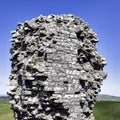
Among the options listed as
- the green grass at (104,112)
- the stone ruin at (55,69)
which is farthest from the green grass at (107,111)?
the stone ruin at (55,69)

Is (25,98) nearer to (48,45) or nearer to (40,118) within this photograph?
(40,118)

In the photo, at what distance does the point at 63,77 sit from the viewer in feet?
50.7

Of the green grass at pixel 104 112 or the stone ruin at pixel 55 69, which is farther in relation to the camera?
the green grass at pixel 104 112

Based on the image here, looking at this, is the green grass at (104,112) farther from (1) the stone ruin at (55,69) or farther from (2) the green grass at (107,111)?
(1) the stone ruin at (55,69)

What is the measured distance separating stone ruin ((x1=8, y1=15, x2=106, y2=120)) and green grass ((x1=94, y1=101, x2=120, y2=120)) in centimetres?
2765

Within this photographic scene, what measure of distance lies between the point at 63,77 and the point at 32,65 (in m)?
1.41

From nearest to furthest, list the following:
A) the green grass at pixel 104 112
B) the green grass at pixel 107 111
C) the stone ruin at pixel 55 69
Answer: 1. the stone ruin at pixel 55 69
2. the green grass at pixel 107 111
3. the green grass at pixel 104 112

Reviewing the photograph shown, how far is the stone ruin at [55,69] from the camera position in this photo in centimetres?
1508

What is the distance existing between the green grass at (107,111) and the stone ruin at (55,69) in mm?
27650

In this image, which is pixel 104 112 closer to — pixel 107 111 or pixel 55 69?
pixel 107 111


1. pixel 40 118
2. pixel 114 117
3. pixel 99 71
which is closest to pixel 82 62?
pixel 99 71

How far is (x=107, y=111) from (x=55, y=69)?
32953mm

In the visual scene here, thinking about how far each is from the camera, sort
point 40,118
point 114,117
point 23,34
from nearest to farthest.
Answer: point 40,118 → point 23,34 → point 114,117

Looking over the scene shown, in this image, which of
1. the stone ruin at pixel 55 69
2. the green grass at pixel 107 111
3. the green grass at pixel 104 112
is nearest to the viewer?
the stone ruin at pixel 55 69
